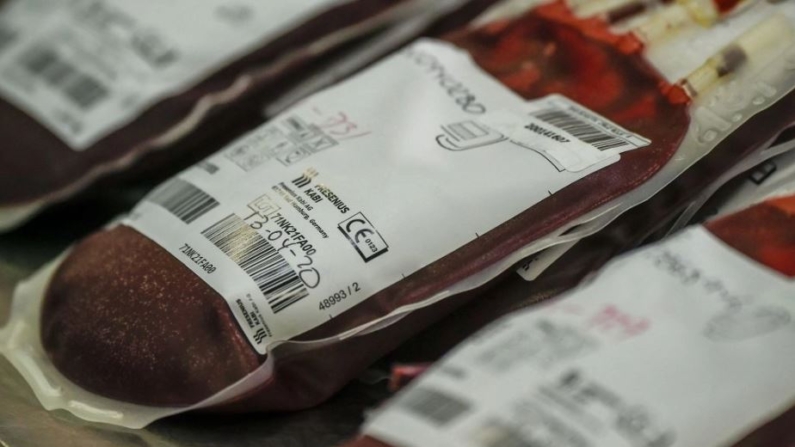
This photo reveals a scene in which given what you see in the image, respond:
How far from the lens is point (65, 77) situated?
59 centimetres

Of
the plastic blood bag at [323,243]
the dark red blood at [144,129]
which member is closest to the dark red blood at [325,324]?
the plastic blood bag at [323,243]

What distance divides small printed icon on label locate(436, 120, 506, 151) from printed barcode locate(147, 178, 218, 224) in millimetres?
97

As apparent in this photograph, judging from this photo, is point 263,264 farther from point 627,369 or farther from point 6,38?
point 6,38

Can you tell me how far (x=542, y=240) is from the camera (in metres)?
0.42

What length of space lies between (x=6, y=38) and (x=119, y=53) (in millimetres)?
92

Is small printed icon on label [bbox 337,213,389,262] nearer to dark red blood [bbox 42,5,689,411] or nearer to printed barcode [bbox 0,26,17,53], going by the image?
dark red blood [bbox 42,5,689,411]

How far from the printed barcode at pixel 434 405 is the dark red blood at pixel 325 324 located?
0.08m

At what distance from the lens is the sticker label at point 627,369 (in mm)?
316

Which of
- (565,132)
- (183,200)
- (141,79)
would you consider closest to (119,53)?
(141,79)

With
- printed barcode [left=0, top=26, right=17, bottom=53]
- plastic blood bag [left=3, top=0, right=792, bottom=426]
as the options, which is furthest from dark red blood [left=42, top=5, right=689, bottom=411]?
printed barcode [left=0, top=26, right=17, bottom=53]

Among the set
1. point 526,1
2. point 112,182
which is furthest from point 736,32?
point 112,182

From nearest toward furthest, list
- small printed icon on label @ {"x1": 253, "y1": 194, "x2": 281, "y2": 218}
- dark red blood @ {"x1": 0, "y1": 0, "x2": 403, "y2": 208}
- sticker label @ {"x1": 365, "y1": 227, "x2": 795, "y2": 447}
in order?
sticker label @ {"x1": 365, "y1": 227, "x2": 795, "y2": 447}
small printed icon on label @ {"x1": 253, "y1": 194, "x2": 281, "y2": 218}
dark red blood @ {"x1": 0, "y1": 0, "x2": 403, "y2": 208}

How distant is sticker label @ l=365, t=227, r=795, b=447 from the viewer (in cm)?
32

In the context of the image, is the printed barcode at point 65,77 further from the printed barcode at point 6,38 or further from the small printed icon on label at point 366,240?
the small printed icon on label at point 366,240
